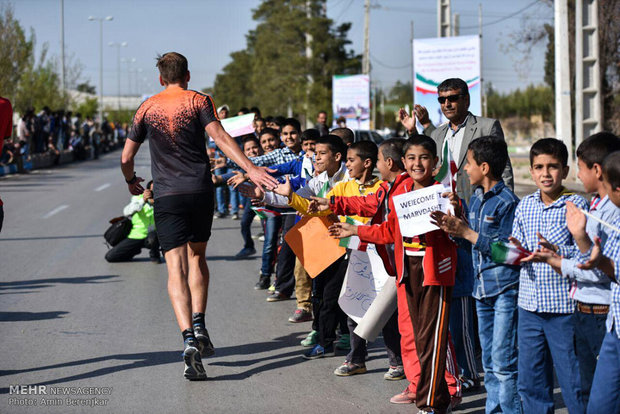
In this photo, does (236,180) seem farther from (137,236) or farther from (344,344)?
(137,236)

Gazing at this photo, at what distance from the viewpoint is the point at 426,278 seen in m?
4.83

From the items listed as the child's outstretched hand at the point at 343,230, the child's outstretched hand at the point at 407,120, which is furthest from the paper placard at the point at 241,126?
the child's outstretched hand at the point at 343,230

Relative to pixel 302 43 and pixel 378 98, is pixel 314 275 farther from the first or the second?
pixel 378 98

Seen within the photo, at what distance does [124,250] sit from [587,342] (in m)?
7.94

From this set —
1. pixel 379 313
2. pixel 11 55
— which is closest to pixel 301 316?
pixel 379 313

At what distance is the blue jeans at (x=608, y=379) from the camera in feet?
12.2

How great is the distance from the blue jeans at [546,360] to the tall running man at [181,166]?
93.6 inches

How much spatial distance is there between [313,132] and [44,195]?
14.7 meters

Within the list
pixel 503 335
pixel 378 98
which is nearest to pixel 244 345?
pixel 503 335

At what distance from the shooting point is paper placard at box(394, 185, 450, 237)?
459 cm

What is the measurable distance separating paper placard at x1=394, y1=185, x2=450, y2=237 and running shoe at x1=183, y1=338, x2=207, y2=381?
1864mm

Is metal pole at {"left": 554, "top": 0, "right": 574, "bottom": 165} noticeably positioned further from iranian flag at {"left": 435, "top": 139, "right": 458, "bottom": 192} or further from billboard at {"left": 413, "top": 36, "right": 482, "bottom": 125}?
iranian flag at {"left": 435, "top": 139, "right": 458, "bottom": 192}

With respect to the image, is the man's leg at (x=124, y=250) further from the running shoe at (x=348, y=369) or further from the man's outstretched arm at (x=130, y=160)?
the running shoe at (x=348, y=369)

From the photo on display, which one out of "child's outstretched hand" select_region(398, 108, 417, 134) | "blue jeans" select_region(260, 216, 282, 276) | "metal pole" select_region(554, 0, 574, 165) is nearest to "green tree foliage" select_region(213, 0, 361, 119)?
"metal pole" select_region(554, 0, 574, 165)
